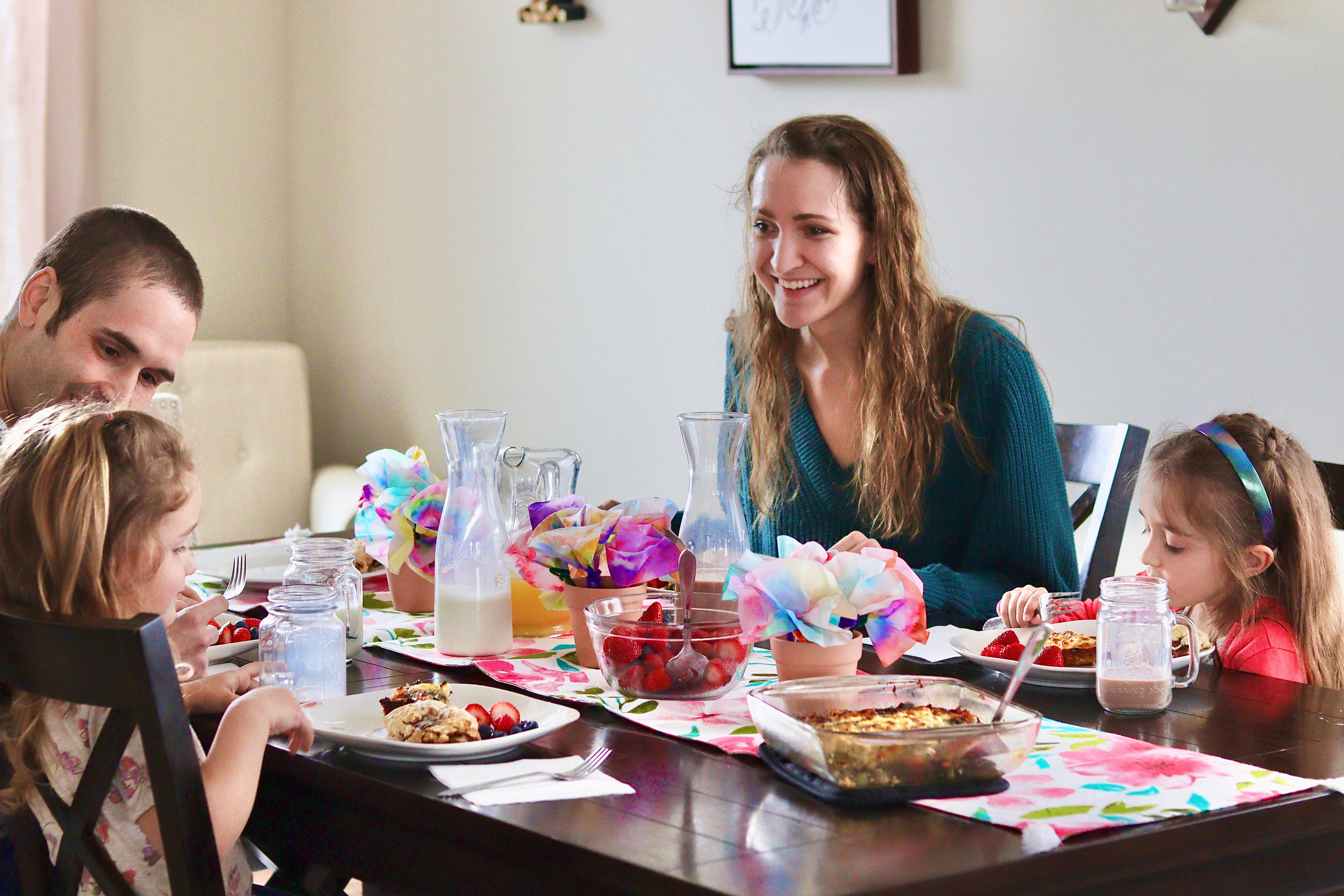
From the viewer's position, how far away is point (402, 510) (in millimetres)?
1752

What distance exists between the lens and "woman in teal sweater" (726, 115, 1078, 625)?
2.01 metres

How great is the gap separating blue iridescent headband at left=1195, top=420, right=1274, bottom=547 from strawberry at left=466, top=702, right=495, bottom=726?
3.30ft

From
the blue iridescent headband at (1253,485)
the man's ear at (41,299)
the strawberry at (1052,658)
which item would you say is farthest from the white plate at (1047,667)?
the man's ear at (41,299)

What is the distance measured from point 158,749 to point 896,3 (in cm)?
210

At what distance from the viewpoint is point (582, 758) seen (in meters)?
1.19

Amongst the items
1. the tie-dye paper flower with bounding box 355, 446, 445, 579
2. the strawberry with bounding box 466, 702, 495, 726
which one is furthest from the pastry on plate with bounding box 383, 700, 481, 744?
the tie-dye paper flower with bounding box 355, 446, 445, 579

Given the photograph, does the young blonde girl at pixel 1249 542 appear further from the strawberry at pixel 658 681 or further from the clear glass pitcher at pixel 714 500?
the strawberry at pixel 658 681

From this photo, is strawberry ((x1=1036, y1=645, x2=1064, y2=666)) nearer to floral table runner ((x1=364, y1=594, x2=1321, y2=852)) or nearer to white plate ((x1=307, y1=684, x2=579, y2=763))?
floral table runner ((x1=364, y1=594, x2=1321, y2=852))

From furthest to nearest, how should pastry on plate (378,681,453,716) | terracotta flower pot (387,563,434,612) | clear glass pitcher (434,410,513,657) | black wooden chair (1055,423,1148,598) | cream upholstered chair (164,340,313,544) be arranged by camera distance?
cream upholstered chair (164,340,313,544), black wooden chair (1055,423,1148,598), terracotta flower pot (387,563,434,612), clear glass pitcher (434,410,513,657), pastry on plate (378,681,453,716)

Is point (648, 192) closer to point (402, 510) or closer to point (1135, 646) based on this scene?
point (402, 510)

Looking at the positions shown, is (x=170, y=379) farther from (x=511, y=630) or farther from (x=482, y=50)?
(x=482, y=50)

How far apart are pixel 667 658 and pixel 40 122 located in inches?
117

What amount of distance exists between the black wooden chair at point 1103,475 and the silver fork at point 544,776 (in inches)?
→ 47.1

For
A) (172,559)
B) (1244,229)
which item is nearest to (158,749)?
(172,559)
